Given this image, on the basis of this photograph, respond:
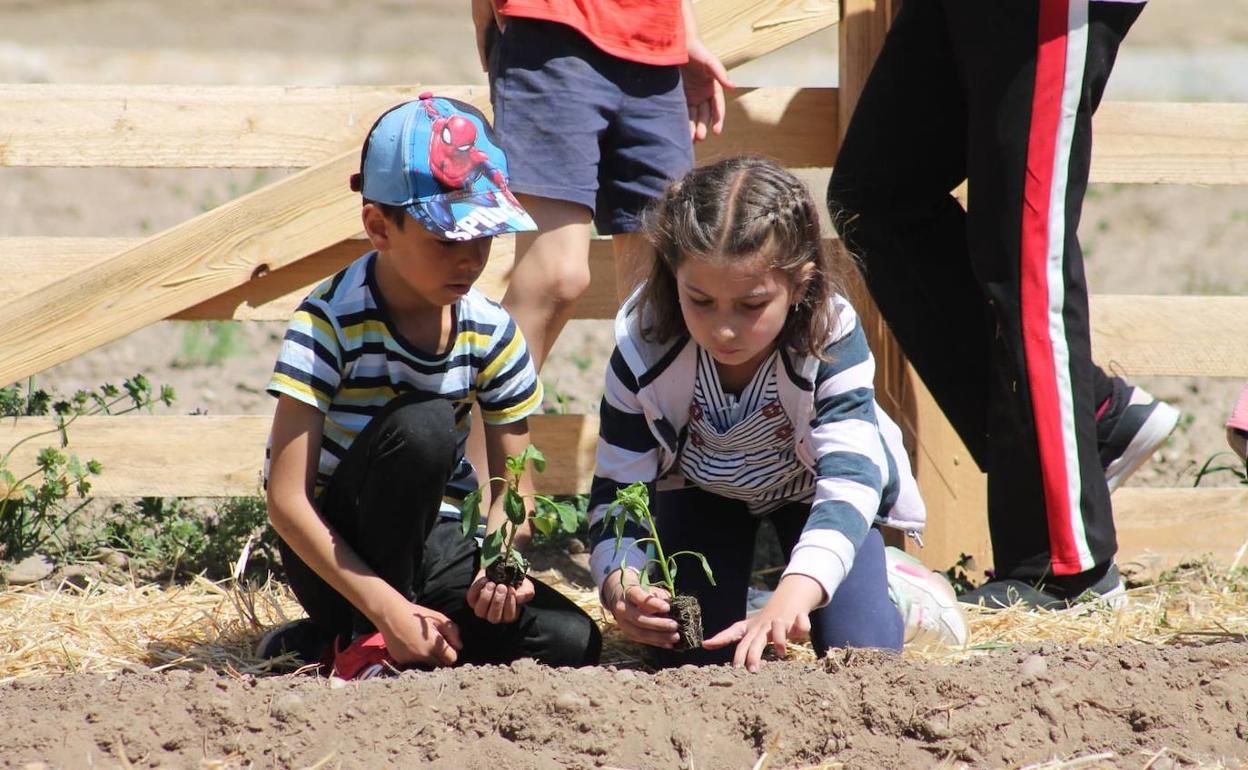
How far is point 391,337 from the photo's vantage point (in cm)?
267

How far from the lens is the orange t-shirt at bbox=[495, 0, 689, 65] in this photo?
10.4 feet

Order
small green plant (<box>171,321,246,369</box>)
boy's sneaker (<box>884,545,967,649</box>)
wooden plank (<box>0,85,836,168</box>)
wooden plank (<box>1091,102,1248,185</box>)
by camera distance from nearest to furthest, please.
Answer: boy's sneaker (<box>884,545,967,649</box>) < wooden plank (<box>0,85,836,168</box>) < wooden plank (<box>1091,102,1248,185</box>) < small green plant (<box>171,321,246,369</box>)

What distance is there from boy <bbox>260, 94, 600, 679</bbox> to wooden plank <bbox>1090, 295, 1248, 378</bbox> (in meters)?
1.90

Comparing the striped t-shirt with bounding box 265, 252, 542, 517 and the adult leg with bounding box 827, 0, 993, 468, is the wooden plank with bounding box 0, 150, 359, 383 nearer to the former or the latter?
the striped t-shirt with bounding box 265, 252, 542, 517

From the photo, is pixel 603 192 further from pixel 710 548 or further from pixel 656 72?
pixel 710 548

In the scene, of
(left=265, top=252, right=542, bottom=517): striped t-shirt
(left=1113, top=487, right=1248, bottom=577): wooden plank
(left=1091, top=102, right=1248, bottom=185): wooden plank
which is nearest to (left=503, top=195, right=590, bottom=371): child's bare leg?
(left=265, top=252, right=542, bottom=517): striped t-shirt

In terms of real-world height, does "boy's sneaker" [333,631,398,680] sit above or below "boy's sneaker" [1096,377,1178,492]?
below

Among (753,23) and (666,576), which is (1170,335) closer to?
(753,23)

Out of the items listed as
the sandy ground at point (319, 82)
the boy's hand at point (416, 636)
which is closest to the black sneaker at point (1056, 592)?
the boy's hand at point (416, 636)

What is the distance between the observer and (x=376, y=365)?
8.80ft

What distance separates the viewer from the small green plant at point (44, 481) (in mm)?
3633

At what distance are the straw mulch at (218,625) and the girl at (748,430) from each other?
228 mm

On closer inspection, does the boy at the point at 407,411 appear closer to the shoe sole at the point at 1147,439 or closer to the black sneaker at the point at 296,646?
the black sneaker at the point at 296,646

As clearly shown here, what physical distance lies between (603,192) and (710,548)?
95 cm
